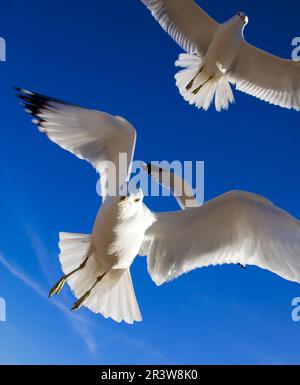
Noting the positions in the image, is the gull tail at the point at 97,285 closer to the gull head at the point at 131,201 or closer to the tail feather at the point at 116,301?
the tail feather at the point at 116,301

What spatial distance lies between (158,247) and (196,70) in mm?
3169

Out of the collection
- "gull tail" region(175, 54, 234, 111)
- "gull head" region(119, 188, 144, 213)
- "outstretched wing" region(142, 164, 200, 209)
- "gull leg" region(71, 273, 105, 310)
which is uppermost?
"gull tail" region(175, 54, 234, 111)

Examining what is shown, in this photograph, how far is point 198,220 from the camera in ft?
10.4

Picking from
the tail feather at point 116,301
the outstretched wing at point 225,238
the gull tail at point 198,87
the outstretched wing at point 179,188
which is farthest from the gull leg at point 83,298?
the gull tail at point 198,87

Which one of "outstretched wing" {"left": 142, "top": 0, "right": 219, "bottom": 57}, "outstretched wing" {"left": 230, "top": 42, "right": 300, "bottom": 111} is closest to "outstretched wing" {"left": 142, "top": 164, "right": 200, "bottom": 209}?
"outstretched wing" {"left": 230, "top": 42, "right": 300, "bottom": 111}

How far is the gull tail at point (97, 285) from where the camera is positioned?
10.3ft

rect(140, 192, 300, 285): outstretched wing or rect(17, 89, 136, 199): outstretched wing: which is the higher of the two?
rect(17, 89, 136, 199): outstretched wing

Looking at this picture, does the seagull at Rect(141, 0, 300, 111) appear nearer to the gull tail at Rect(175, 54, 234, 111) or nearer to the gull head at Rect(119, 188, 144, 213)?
the gull tail at Rect(175, 54, 234, 111)

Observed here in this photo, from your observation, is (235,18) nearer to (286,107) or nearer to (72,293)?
(286,107)

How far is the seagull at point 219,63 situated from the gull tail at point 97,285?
10.5 ft

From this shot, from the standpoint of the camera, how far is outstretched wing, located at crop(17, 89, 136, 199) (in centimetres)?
310

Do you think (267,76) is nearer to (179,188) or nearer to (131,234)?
(179,188)

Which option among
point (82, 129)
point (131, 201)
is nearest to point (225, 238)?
point (131, 201)

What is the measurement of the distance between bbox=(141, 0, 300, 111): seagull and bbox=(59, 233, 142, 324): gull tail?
3198mm
